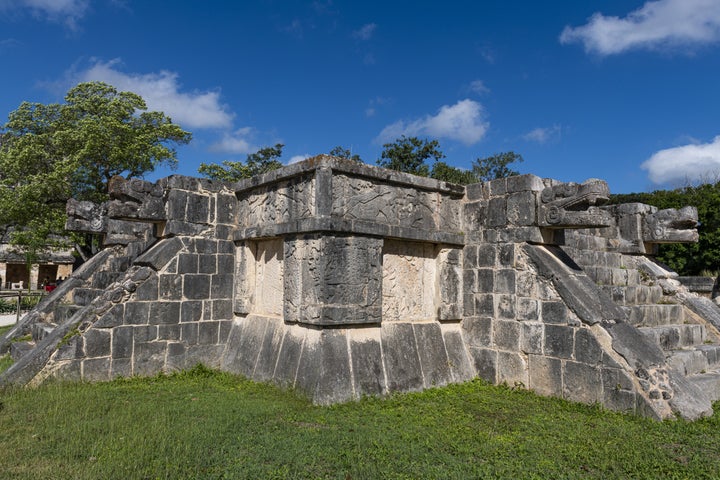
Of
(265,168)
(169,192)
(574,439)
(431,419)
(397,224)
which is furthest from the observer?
(265,168)

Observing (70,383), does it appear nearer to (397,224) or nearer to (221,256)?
(221,256)

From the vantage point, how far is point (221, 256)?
291 inches

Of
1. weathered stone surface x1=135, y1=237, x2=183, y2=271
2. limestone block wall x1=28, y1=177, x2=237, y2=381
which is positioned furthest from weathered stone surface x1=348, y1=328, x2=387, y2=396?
weathered stone surface x1=135, y1=237, x2=183, y2=271

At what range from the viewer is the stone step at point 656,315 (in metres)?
6.80

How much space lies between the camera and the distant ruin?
5773 millimetres

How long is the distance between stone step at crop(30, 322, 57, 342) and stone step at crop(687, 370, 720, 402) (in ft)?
28.5

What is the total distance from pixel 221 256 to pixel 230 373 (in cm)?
165

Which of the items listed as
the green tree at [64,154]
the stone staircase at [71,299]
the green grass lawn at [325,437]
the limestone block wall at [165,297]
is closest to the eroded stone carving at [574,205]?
the green grass lawn at [325,437]

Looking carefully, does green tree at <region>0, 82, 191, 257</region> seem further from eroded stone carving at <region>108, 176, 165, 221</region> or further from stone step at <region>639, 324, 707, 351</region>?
stone step at <region>639, 324, 707, 351</region>

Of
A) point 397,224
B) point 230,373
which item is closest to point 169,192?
point 230,373

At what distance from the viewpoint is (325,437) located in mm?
4375

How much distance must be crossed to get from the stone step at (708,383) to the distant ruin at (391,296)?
33 millimetres

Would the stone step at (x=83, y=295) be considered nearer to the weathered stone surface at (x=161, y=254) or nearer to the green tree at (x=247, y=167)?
the weathered stone surface at (x=161, y=254)

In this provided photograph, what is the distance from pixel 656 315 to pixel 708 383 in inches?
47.3
